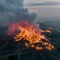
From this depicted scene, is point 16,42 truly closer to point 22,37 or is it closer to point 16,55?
point 22,37

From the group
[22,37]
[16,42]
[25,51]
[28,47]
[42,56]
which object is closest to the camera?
[42,56]

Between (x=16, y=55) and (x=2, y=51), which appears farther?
(x=2, y=51)

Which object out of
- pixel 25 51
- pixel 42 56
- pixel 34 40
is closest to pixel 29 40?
pixel 34 40

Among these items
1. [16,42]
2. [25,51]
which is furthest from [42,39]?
[25,51]

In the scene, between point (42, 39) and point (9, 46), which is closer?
point (9, 46)

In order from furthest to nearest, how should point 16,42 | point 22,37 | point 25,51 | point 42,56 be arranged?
point 22,37
point 16,42
point 25,51
point 42,56

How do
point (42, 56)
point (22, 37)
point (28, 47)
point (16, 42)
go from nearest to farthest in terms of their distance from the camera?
1. point (42, 56)
2. point (28, 47)
3. point (16, 42)
4. point (22, 37)

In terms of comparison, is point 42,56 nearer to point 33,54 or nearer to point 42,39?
point 33,54

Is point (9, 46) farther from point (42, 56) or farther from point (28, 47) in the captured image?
point (42, 56)

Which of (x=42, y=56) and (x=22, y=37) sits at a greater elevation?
(x=22, y=37)
